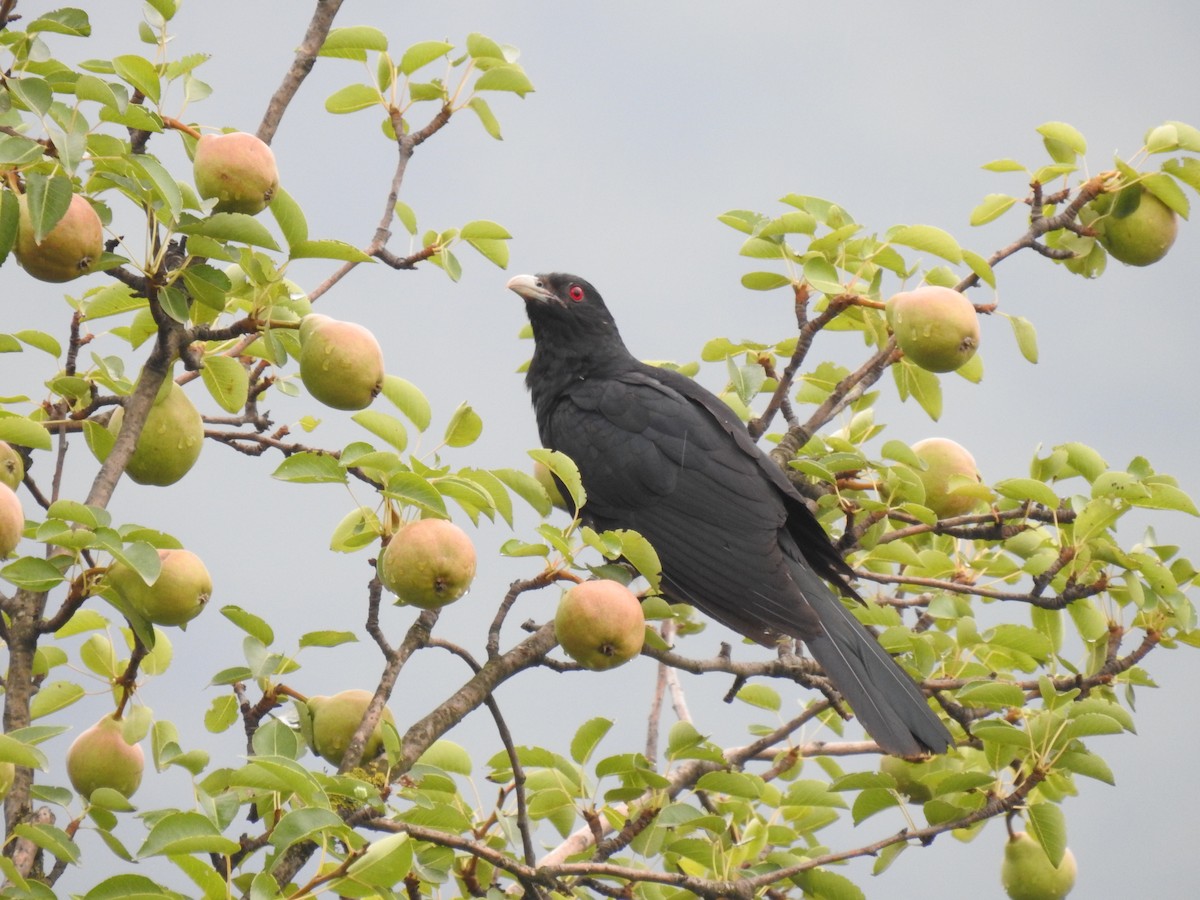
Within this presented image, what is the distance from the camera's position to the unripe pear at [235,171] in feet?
8.99

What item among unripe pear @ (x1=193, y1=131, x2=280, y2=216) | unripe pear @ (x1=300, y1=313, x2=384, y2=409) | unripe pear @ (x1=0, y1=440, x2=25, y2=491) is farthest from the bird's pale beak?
unripe pear @ (x1=0, y1=440, x2=25, y2=491)

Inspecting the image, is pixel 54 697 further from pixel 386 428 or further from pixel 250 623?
pixel 386 428

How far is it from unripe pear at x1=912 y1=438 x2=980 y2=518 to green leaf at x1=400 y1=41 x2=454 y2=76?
199cm

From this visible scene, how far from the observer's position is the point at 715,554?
178 inches

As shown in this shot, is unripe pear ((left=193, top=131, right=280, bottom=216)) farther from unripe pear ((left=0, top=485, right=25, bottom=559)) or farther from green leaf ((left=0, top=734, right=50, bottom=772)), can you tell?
green leaf ((left=0, top=734, right=50, bottom=772))

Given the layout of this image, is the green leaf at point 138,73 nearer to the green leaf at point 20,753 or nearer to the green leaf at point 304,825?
the green leaf at point 20,753

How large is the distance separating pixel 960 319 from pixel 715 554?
51.5 inches

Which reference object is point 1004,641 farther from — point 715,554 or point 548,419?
point 548,419

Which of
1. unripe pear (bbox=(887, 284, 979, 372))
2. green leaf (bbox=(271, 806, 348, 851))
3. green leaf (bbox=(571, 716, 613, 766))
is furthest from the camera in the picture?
unripe pear (bbox=(887, 284, 979, 372))

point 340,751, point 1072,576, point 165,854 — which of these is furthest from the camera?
point 1072,576

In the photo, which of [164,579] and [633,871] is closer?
[164,579]

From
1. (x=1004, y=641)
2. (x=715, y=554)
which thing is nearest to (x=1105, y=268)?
(x=1004, y=641)

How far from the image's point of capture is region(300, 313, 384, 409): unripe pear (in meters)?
2.85

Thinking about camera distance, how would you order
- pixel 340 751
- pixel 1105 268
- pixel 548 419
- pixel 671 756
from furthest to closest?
1. pixel 548 419
2. pixel 1105 268
3. pixel 671 756
4. pixel 340 751
